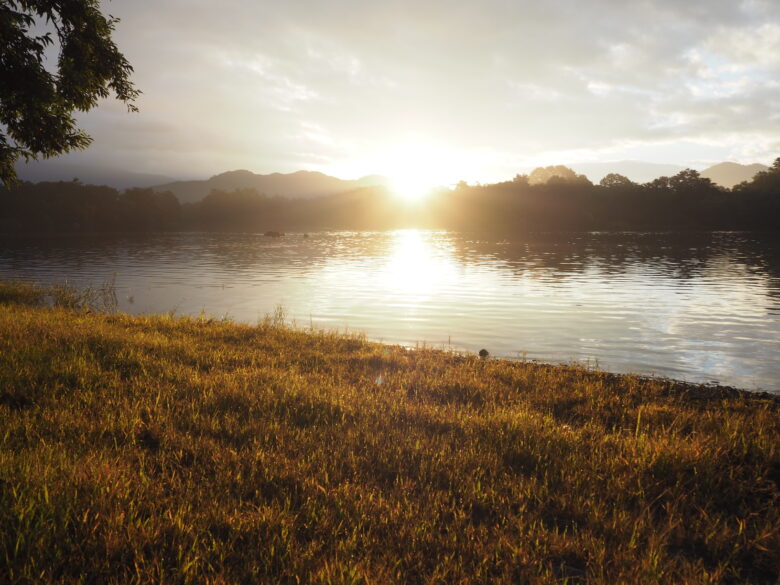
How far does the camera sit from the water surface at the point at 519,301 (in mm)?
15031

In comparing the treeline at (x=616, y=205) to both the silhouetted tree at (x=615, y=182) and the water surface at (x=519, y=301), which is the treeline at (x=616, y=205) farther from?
the water surface at (x=519, y=301)

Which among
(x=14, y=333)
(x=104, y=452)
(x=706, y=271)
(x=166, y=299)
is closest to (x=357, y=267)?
(x=166, y=299)

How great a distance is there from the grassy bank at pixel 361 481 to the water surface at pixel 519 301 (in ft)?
21.9

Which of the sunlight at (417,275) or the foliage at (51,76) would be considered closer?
the foliage at (51,76)

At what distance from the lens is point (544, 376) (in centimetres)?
995

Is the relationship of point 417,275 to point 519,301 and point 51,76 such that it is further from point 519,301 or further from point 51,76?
point 51,76

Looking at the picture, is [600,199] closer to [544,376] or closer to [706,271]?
[706,271]

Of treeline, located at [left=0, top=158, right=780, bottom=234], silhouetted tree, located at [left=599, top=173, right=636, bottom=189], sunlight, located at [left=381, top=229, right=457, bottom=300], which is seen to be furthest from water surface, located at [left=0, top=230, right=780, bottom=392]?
silhouetted tree, located at [left=599, top=173, right=636, bottom=189]

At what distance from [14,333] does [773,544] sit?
13324 millimetres

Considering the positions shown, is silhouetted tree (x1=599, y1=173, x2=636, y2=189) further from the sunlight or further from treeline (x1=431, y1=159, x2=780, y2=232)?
the sunlight

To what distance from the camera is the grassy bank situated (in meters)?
3.64

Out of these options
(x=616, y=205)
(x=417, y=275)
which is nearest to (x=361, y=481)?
(x=417, y=275)

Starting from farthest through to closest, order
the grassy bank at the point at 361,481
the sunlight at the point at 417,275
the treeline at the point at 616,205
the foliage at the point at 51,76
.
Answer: the treeline at the point at 616,205 < the sunlight at the point at 417,275 < the foliage at the point at 51,76 < the grassy bank at the point at 361,481

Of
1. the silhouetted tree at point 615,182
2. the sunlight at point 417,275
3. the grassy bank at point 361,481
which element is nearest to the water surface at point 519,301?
the sunlight at point 417,275
